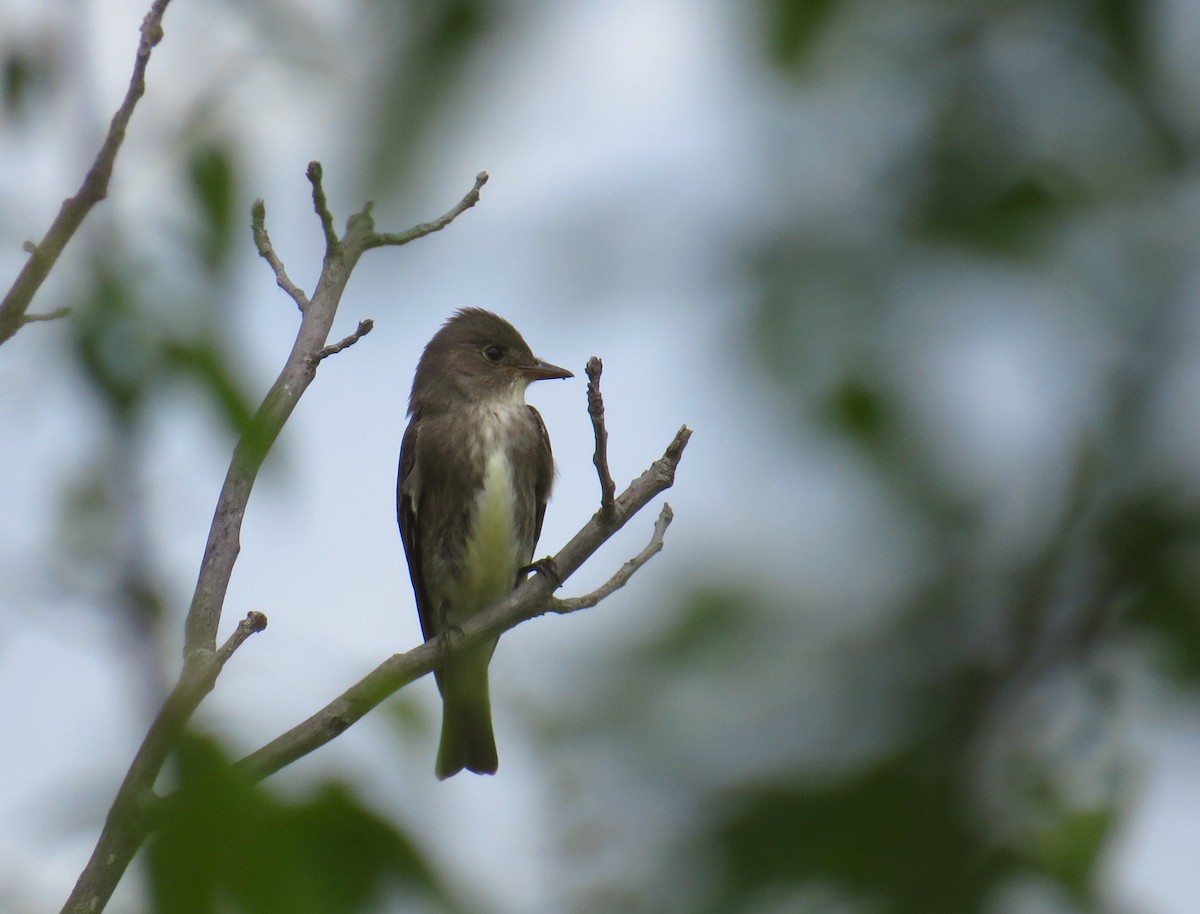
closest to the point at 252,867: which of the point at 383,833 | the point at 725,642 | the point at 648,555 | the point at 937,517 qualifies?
the point at 383,833

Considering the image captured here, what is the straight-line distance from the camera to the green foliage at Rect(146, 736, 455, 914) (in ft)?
2.70

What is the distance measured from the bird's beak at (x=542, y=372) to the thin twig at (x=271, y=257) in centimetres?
330

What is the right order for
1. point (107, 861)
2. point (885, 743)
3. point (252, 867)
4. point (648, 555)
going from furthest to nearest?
1. point (648, 555)
2. point (107, 861)
3. point (885, 743)
4. point (252, 867)

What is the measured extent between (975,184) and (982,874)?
508 mm

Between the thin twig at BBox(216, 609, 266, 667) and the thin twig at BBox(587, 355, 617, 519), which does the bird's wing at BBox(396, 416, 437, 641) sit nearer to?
the thin twig at BBox(587, 355, 617, 519)

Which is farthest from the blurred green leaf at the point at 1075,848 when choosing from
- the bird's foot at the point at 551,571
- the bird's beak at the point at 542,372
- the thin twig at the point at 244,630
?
the bird's beak at the point at 542,372

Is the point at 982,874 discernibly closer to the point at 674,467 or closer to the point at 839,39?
the point at 839,39

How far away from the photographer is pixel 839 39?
979 mm

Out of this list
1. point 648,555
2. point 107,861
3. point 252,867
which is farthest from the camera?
point 648,555

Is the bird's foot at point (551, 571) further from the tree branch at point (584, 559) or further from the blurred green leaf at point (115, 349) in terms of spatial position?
the blurred green leaf at point (115, 349)

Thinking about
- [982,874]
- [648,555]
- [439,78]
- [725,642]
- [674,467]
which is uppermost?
[674,467]

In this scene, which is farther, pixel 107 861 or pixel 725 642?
pixel 107 861

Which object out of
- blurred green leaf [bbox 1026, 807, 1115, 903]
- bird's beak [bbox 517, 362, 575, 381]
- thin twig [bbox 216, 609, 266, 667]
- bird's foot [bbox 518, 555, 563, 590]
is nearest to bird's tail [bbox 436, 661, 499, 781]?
bird's beak [bbox 517, 362, 575, 381]

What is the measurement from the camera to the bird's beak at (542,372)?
769 cm
